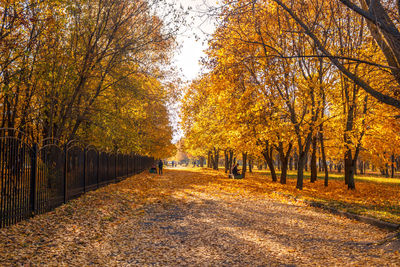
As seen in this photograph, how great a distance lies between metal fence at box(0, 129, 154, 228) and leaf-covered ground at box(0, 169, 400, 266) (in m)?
0.39

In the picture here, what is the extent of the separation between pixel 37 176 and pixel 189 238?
5.02 metres

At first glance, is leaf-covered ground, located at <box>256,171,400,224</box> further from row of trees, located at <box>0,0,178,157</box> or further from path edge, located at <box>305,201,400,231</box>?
row of trees, located at <box>0,0,178,157</box>

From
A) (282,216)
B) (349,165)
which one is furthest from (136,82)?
(349,165)

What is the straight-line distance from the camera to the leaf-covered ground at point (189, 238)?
17.5ft

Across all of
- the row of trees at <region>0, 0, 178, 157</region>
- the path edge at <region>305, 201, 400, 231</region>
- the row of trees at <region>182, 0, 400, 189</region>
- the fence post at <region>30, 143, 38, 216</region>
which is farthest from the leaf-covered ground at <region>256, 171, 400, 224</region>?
the fence post at <region>30, 143, 38, 216</region>

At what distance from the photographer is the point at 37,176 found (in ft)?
27.9

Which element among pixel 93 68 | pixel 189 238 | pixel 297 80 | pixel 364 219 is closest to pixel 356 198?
pixel 364 219

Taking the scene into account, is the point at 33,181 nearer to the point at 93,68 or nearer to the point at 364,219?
the point at 93,68

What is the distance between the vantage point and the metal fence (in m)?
7.00

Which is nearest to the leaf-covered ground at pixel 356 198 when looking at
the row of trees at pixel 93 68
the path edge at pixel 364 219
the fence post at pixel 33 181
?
the path edge at pixel 364 219

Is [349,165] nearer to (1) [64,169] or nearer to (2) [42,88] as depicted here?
(1) [64,169]

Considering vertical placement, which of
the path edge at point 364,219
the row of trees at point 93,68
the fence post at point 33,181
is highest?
the row of trees at point 93,68

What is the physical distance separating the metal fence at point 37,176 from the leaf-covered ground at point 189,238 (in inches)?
15.5

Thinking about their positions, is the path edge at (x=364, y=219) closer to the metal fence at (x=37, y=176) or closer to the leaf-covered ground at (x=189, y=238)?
the leaf-covered ground at (x=189, y=238)
